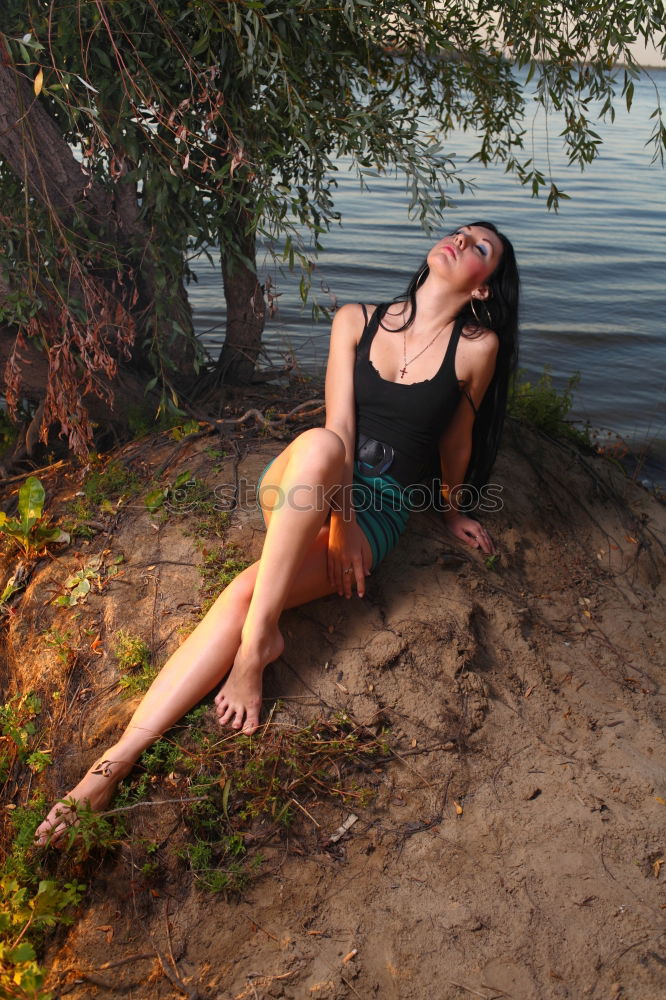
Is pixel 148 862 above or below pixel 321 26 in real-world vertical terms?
below

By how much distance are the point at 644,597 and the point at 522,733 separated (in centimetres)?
144

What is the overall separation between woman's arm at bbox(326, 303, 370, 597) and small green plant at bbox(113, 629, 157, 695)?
79 cm

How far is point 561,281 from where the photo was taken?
1022 centimetres

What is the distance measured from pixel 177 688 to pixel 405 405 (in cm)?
153

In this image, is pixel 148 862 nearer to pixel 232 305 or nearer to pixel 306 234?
pixel 232 305

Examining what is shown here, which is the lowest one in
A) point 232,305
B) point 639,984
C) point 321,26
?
point 639,984

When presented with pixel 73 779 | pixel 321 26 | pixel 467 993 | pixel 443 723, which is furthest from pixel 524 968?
pixel 321 26

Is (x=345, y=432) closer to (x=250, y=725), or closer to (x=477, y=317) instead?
(x=477, y=317)

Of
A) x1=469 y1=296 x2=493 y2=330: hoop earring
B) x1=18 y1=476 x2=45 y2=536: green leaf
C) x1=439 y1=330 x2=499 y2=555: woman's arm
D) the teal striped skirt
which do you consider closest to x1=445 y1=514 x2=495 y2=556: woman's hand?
x1=439 y1=330 x2=499 y2=555: woman's arm

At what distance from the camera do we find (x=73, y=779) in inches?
119

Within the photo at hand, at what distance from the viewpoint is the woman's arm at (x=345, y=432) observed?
3.26 m

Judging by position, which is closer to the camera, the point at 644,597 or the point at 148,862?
the point at 148,862

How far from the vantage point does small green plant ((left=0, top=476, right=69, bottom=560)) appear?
3.79 meters

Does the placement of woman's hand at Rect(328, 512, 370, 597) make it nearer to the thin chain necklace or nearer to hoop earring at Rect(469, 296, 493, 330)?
the thin chain necklace
